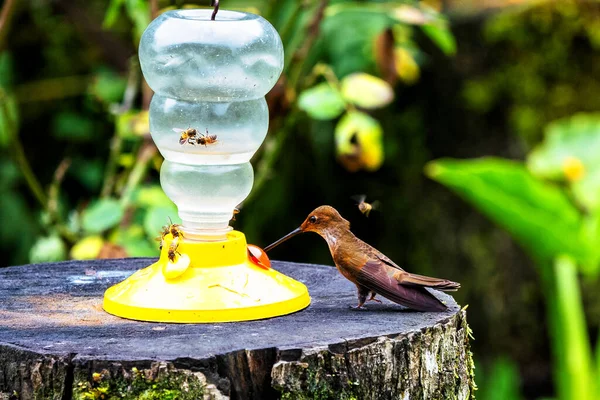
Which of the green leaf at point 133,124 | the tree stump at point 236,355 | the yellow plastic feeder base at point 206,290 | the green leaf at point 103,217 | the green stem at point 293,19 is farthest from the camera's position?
the green stem at point 293,19

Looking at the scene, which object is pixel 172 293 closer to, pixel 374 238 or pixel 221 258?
pixel 221 258

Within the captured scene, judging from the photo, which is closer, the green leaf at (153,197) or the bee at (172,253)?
the bee at (172,253)

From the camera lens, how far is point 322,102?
3775 millimetres

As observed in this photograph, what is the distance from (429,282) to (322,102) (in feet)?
5.40

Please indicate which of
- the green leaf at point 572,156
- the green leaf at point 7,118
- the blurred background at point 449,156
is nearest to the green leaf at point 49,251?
the green leaf at point 7,118

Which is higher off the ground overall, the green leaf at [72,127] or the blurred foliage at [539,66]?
the blurred foliage at [539,66]

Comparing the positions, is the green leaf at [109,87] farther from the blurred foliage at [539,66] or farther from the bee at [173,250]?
the bee at [173,250]

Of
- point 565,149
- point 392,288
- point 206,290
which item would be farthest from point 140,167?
point 565,149

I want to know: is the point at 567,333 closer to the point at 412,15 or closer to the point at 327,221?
the point at 412,15

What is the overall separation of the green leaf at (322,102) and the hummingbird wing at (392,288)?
4.89ft

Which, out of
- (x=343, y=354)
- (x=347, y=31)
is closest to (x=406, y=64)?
(x=347, y=31)

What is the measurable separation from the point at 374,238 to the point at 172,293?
3.69 metres

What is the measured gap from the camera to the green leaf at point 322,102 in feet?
12.4


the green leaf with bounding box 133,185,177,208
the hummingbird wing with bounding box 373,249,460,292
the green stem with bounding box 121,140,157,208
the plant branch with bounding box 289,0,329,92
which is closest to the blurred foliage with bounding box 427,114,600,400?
the plant branch with bounding box 289,0,329,92
